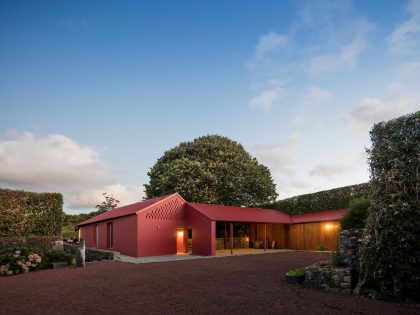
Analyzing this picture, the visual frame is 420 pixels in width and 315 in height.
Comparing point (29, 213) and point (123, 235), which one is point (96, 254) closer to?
point (123, 235)

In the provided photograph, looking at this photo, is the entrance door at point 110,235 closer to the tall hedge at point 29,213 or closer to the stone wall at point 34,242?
the tall hedge at point 29,213

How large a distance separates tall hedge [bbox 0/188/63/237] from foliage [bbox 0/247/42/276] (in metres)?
6.31

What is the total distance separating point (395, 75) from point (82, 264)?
53.5 feet

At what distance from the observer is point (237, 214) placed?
26.1m

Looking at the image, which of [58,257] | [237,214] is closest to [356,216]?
[237,214]

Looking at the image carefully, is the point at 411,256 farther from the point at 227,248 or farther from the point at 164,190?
the point at 164,190

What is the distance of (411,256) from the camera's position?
28.3 ft

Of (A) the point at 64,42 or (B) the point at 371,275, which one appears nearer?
(B) the point at 371,275

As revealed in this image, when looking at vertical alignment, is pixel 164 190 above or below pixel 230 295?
above

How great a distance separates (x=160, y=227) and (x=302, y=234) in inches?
496

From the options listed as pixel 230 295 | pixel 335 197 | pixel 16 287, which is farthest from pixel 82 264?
pixel 335 197

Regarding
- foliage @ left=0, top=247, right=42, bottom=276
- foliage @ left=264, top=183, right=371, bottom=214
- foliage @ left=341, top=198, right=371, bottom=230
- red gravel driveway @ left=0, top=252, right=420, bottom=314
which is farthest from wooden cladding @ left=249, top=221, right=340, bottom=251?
foliage @ left=0, top=247, right=42, bottom=276

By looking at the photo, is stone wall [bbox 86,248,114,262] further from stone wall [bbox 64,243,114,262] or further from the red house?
the red house

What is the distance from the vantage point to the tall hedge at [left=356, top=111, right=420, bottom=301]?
8.73 metres
